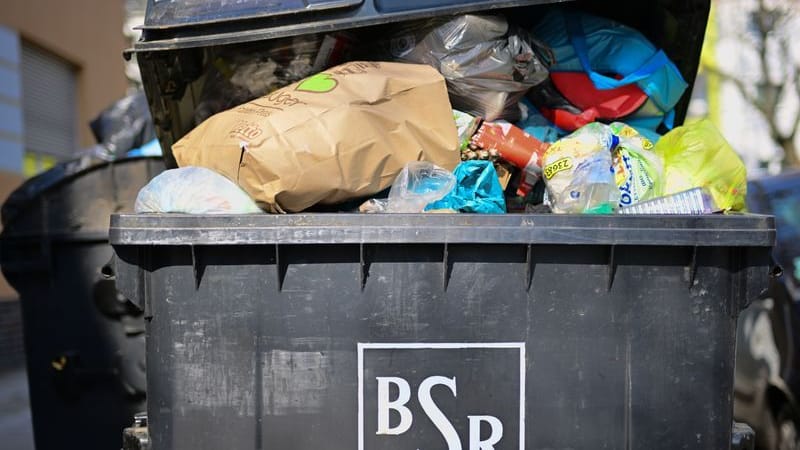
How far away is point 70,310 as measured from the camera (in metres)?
3.77

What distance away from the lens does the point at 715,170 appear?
2.51 metres

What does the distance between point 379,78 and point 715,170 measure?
1071 mm

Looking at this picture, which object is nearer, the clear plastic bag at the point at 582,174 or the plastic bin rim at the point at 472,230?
the plastic bin rim at the point at 472,230

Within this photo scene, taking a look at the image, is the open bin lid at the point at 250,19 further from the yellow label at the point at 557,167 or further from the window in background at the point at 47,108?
the window in background at the point at 47,108

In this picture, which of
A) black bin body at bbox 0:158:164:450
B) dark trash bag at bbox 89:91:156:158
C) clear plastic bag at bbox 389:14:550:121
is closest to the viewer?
clear plastic bag at bbox 389:14:550:121

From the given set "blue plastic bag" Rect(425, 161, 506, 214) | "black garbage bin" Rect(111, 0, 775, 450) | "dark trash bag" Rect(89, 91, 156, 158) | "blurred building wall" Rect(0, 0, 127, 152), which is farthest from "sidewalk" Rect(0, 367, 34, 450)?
"blue plastic bag" Rect(425, 161, 506, 214)

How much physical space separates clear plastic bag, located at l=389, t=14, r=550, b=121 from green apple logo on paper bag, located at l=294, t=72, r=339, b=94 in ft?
1.35

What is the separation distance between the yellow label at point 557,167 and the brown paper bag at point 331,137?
0.28 meters

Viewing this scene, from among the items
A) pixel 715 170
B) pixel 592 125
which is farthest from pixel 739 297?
pixel 592 125

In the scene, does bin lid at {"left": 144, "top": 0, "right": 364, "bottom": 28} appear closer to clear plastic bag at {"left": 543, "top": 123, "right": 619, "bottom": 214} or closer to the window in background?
clear plastic bag at {"left": 543, "top": 123, "right": 619, "bottom": 214}

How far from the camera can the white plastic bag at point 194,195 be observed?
2.19 m

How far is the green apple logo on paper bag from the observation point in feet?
7.95

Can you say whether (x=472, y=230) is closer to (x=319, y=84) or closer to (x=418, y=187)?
(x=418, y=187)

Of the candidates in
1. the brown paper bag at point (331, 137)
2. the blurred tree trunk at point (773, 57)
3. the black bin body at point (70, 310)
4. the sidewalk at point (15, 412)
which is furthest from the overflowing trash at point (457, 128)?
the blurred tree trunk at point (773, 57)
